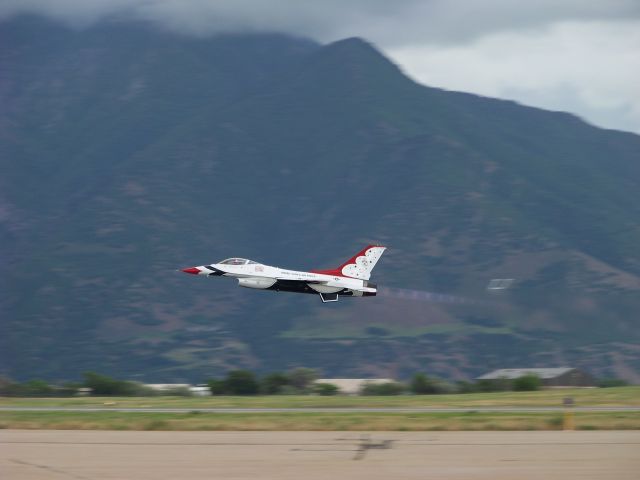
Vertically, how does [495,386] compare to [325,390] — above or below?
above

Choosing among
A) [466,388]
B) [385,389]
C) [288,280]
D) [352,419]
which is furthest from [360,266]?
[352,419]

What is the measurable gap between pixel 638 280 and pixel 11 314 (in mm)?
96615

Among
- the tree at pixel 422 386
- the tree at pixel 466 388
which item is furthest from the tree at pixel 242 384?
the tree at pixel 466 388

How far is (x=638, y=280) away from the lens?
5723 inches

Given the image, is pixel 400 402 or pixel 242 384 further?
pixel 242 384

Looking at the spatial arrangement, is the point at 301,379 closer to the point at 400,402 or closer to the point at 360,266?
the point at 360,266

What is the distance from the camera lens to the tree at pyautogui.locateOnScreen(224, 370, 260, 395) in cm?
6909
